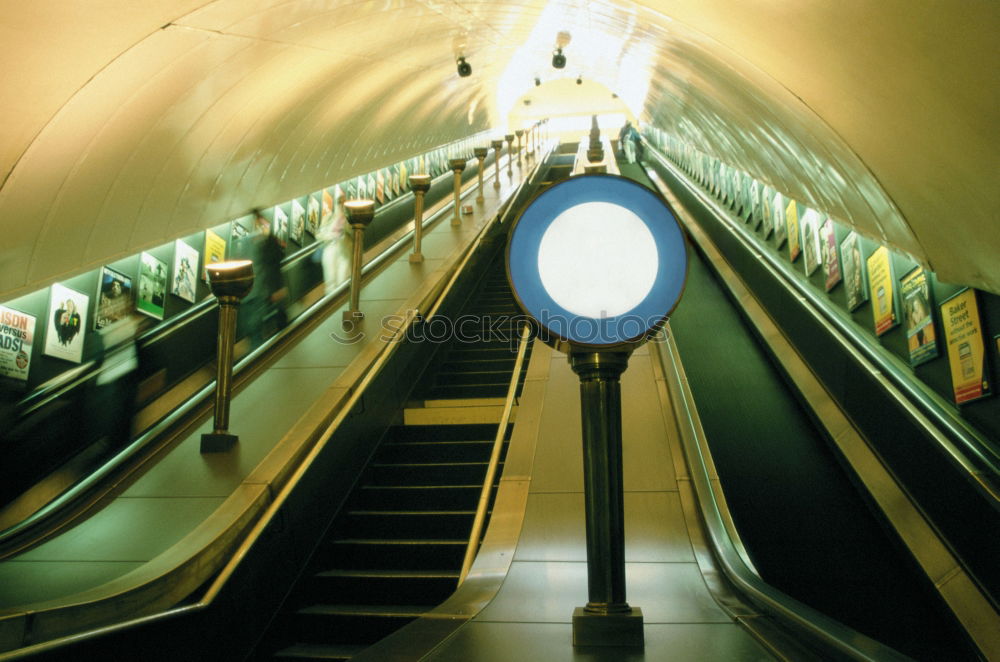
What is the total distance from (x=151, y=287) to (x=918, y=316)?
731 centimetres

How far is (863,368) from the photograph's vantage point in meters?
6.24

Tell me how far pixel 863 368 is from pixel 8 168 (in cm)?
607

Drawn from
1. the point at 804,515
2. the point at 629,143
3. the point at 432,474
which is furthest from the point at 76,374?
the point at 629,143

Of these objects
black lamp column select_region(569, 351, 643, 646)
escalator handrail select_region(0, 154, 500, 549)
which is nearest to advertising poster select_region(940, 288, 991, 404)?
black lamp column select_region(569, 351, 643, 646)

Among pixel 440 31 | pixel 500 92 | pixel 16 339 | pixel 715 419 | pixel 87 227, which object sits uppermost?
pixel 500 92

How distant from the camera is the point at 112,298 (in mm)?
8344

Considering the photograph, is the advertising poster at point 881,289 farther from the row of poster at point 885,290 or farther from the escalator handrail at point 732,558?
the escalator handrail at point 732,558

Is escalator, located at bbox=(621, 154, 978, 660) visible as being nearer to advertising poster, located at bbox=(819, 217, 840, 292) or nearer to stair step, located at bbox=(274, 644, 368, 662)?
advertising poster, located at bbox=(819, 217, 840, 292)

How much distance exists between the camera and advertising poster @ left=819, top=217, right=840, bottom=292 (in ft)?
29.2

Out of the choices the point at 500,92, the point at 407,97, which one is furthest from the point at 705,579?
the point at 500,92

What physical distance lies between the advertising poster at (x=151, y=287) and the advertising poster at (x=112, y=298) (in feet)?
0.66

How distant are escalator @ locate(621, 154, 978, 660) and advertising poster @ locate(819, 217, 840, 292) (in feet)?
3.63

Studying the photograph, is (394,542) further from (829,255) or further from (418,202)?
(829,255)

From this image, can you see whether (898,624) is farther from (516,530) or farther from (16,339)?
(16,339)
